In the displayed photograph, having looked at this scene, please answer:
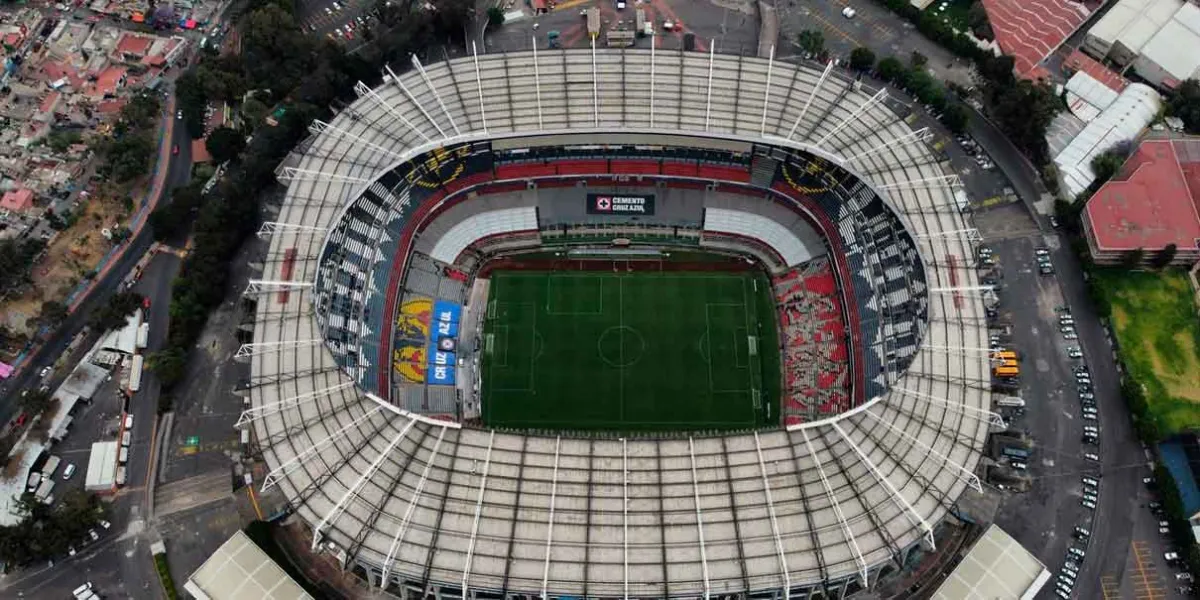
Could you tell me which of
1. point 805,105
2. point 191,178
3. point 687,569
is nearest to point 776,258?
point 805,105

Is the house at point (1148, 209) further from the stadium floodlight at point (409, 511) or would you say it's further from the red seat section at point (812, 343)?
the stadium floodlight at point (409, 511)

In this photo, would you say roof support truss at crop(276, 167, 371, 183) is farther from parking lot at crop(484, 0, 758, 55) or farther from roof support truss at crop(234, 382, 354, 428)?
→ parking lot at crop(484, 0, 758, 55)

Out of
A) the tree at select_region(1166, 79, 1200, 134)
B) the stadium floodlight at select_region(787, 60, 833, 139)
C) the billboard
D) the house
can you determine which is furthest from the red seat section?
the tree at select_region(1166, 79, 1200, 134)

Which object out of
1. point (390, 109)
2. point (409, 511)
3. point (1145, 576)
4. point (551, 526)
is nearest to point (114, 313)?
point (390, 109)

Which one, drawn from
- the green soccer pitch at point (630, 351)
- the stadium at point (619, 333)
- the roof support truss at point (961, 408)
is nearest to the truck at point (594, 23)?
the stadium at point (619, 333)

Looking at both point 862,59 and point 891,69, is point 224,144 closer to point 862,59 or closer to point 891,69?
point 862,59

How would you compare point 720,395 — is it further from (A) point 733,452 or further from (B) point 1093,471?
(B) point 1093,471
